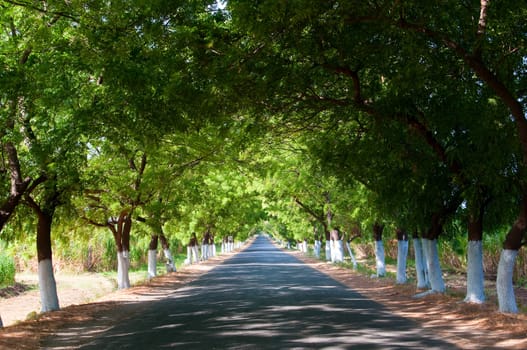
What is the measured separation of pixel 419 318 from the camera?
466 inches

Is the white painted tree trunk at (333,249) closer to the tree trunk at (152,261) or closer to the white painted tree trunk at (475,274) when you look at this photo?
the tree trunk at (152,261)

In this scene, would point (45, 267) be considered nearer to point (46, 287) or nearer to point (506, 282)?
point (46, 287)

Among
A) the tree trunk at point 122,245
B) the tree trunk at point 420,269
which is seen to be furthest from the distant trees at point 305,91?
the tree trunk at point 122,245

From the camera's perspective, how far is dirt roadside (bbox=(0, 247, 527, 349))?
941cm

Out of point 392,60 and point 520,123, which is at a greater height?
point 392,60

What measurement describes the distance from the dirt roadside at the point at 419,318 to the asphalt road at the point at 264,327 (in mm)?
478

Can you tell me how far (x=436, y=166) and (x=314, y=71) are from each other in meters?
4.16

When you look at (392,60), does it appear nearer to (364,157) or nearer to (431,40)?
(431,40)

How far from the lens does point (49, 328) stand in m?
12.2

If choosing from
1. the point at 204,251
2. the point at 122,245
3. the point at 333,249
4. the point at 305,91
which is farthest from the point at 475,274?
the point at 204,251

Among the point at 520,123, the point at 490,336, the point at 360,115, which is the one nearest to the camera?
the point at 490,336

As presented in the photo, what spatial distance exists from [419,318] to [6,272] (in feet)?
76.4

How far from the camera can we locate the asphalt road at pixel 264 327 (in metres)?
9.10

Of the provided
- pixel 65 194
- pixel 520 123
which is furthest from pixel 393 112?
pixel 65 194
